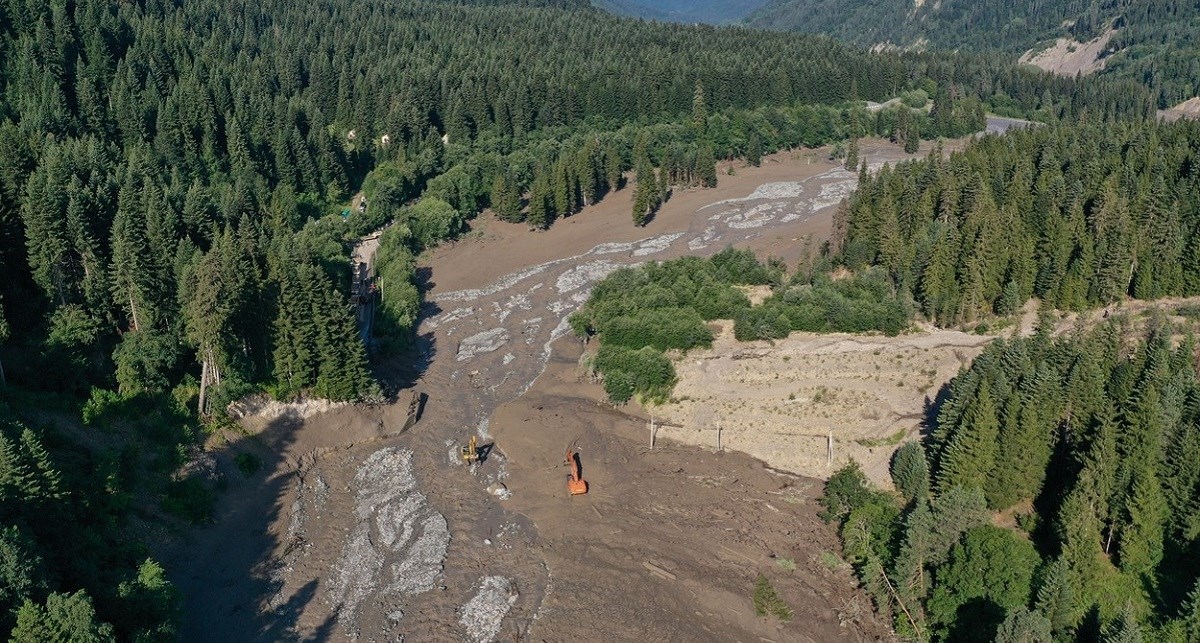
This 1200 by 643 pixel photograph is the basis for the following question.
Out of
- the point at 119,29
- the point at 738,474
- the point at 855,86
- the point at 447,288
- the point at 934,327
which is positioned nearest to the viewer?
the point at 738,474

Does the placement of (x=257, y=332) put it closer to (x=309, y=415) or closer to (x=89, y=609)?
(x=309, y=415)

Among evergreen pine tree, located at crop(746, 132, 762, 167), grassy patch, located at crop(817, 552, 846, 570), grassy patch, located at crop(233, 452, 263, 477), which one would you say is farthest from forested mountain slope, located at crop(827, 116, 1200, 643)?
evergreen pine tree, located at crop(746, 132, 762, 167)

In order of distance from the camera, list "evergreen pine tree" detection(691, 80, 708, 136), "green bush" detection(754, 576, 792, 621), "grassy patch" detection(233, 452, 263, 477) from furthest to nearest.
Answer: "evergreen pine tree" detection(691, 80, 708, 136) < "grassy patch" detection(233, 452, 263, 477) < "green bush" detection(754, 576, 792, 621)

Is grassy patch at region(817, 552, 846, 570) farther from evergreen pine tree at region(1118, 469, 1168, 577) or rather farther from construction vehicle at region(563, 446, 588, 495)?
construction vehicle at region(563, 446, 588, 495)

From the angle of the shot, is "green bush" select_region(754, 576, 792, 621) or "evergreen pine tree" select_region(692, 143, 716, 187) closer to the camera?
"green bush" select_region(754, 576, 792, 621)

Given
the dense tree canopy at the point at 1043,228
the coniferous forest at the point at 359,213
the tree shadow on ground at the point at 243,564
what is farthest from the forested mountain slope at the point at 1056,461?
the tree shadow on ground at the point at 243,564

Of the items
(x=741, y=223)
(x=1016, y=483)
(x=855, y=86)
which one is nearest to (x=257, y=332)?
(x=1016, y=483)

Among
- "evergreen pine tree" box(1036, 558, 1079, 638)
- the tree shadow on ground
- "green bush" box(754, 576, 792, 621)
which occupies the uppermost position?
"evergreen pine tree" box(1036, 558, 1079, 638)
